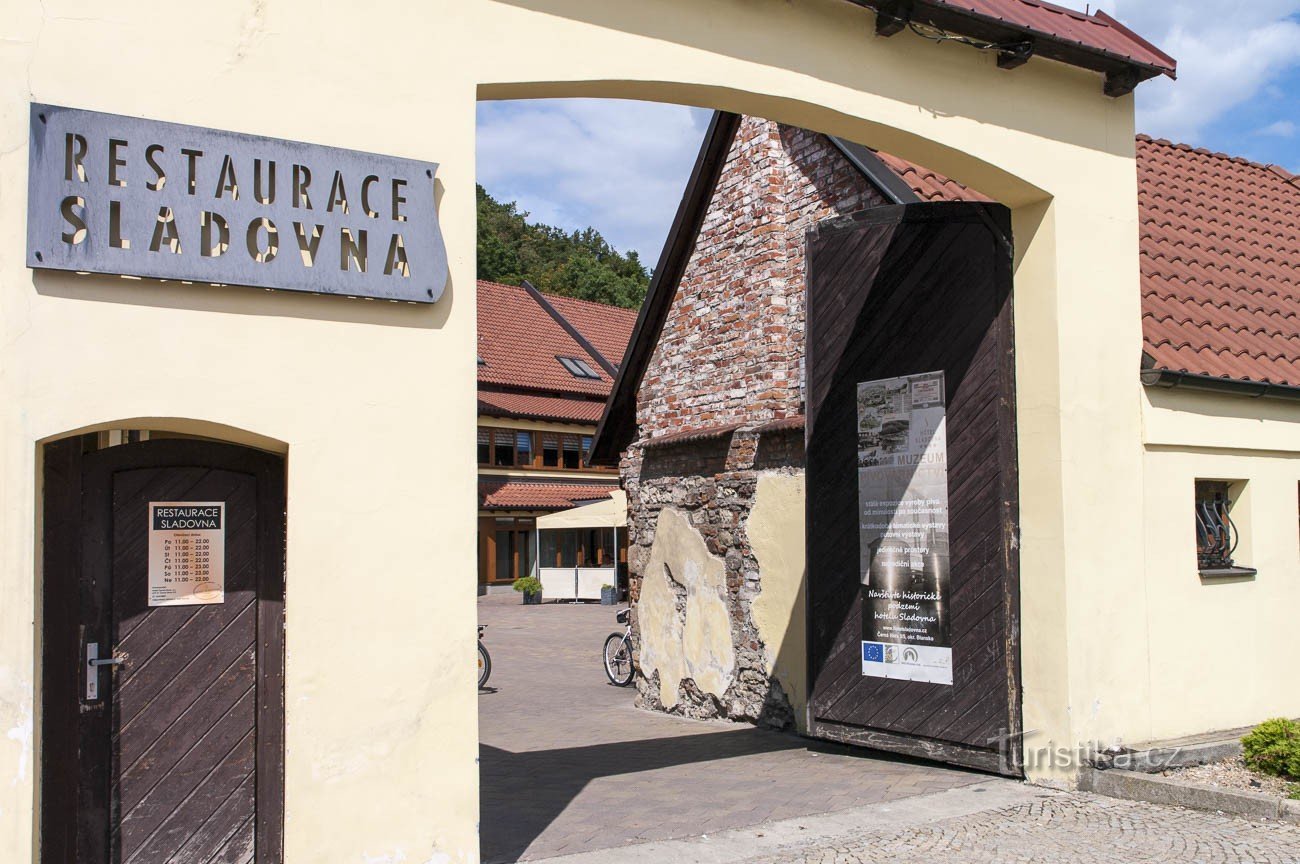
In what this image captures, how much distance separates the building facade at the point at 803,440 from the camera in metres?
8.69

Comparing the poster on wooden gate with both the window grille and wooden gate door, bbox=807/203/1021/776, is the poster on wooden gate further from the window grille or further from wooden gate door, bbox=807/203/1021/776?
the window grille

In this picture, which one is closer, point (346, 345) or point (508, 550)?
point (346, 345)

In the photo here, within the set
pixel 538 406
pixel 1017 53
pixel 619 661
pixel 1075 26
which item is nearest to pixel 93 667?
pixel 1017 53

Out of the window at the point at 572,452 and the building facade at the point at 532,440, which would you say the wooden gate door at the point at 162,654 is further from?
the window at the point at 572,452

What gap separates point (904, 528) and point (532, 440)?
31.0 metres

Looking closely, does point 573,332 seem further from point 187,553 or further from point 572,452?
point 187,553

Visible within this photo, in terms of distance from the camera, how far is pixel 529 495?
125 ft

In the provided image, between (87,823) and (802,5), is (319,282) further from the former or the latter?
(802,5)

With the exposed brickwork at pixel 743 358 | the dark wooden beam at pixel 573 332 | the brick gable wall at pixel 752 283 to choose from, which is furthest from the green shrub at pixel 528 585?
the brick gable wall at pixel 752 283

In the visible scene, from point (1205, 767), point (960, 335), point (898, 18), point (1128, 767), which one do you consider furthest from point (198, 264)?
point (1205, 767)

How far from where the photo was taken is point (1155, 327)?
9016 millimetres

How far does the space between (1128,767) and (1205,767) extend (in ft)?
1.94

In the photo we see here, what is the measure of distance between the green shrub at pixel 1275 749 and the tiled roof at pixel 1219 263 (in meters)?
2.54

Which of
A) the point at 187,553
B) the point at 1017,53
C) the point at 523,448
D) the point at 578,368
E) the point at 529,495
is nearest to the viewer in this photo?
the point at 187,553
